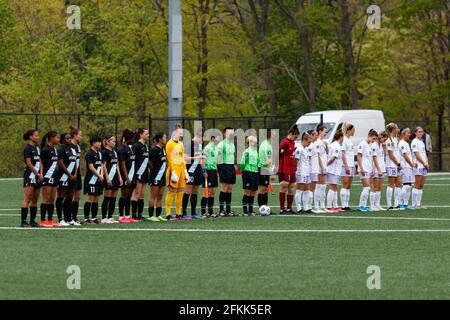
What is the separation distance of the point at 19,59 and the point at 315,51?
50.3 ft

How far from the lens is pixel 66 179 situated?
22875mm

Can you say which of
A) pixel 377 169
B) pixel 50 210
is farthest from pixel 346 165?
pixel 50 210

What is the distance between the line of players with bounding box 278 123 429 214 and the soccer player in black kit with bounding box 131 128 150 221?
377 cm

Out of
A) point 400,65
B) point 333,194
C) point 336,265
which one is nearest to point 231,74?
point 400,65

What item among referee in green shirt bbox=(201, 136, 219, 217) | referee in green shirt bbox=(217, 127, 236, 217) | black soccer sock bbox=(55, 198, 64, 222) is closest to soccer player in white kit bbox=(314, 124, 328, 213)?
referee in green shirt bbox=(217, 127, 236, 217)

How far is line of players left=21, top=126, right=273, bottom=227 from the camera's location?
22625 mm

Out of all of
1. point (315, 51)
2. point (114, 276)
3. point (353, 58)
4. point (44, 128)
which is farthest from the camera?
point (315, 51)

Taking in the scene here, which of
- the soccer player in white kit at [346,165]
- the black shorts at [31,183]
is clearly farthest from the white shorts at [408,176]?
the black shorts at [31,183]

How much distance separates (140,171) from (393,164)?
7.05 m

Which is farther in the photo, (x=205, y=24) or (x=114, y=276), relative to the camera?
(x=205, y=24)

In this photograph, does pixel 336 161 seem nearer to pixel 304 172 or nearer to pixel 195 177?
pixel 304 172

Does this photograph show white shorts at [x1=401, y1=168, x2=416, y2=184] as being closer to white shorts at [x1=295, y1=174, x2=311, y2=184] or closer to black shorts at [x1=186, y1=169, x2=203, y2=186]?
white shorts at [x1=295, y1=174, x2=311, y2=184]

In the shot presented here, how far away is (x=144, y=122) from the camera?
59.2m
